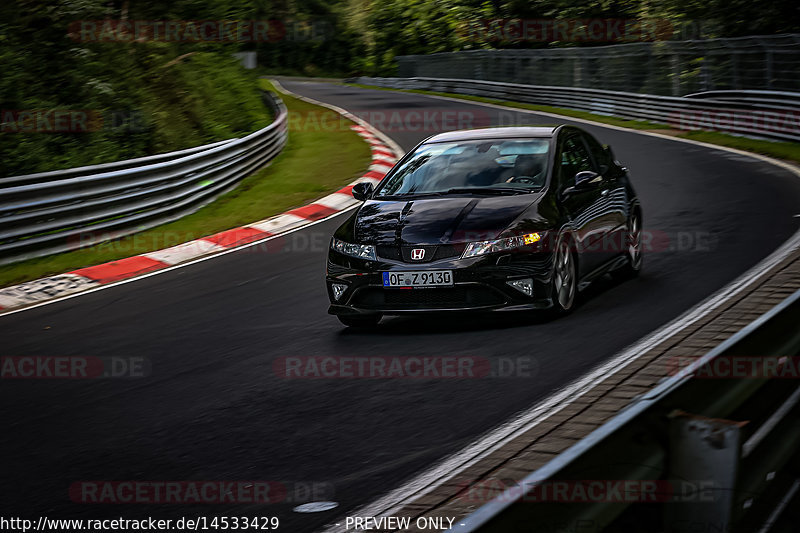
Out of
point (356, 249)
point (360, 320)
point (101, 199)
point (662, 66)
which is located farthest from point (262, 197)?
point (662, 66)

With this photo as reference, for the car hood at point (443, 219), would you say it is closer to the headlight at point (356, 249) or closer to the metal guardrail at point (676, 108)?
the headlight at point (356, 249)

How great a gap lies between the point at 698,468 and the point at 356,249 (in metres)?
→ 5.58

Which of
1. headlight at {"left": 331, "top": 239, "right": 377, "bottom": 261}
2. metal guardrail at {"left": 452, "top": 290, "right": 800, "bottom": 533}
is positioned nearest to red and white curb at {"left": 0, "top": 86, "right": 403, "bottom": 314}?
headlight at {"left": 331, "top": 239, "right": 377, "bottom": 261}

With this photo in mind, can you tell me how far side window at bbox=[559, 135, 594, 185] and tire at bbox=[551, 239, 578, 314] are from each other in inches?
32.2

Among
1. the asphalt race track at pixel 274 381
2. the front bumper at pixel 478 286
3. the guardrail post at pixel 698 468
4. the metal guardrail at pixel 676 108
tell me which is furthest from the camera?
the metal guardrail at pixel 676 108

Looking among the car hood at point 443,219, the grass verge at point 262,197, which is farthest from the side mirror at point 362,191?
the grass verge at point 262,197

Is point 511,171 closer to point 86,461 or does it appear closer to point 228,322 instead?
point 228,322

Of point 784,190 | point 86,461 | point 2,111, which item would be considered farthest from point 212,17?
point 86,461

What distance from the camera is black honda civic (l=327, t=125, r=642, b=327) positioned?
7.82m

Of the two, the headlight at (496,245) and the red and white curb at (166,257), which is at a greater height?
the headlight at (496,245)

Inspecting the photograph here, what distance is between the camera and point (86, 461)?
17.8 ft

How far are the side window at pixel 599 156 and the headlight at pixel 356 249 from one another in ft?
8.98

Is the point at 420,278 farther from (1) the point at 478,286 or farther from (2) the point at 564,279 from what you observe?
(2) the point at 564,279

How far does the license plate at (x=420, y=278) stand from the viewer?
25.5ft
